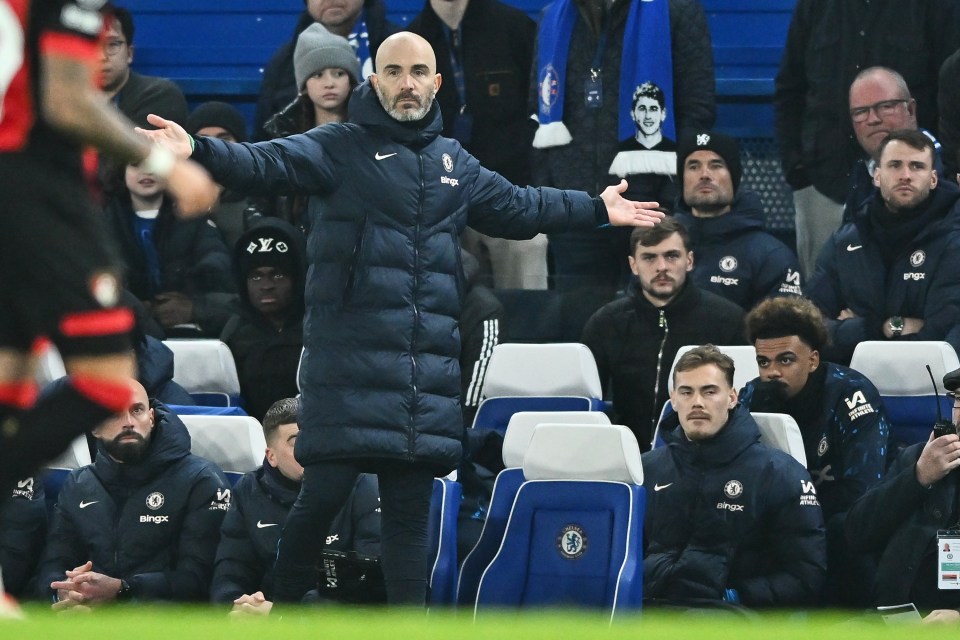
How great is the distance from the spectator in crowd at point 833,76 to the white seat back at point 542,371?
2.06 m

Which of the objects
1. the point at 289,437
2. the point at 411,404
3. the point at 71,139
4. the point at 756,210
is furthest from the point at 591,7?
the point at 71,139

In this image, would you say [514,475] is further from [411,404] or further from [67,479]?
[67,479]

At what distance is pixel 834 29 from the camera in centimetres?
995

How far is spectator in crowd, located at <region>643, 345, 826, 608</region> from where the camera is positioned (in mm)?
7156

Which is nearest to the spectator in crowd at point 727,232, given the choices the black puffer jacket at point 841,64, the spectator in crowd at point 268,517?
the black puffer jacket at point 841,64

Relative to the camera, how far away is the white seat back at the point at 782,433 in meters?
7.55

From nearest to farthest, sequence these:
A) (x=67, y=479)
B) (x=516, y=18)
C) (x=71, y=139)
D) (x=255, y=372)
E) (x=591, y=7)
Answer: (x=71, y=139) → (x=67, y=479) → (x=255, y=372) → (x=591, y=7) → (x=516, y=18)

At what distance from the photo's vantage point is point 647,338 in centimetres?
871

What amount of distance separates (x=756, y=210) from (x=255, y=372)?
9.13 ft

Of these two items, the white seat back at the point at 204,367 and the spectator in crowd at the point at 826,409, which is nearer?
the spectator in crowd at the point at 826,409

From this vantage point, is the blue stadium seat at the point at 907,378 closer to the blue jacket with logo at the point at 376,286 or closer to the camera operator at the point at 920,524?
the camera operator at the point at 920,524

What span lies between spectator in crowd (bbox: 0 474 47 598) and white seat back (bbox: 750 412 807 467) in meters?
3.32

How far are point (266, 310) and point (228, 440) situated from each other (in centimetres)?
129

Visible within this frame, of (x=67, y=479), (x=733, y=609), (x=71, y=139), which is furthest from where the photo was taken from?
(x=67, y=479)
